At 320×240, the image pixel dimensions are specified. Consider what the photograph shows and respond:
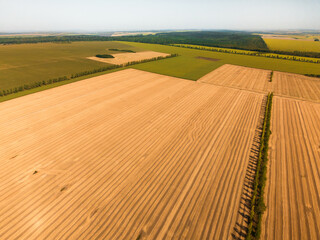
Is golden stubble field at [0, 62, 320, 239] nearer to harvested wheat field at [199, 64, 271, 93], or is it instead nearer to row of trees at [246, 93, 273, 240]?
row of trees at [246, 93, 273, 240]

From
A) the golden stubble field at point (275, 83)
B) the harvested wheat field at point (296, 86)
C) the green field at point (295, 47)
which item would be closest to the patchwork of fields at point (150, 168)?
the harvested wheat field at point (296, 86)

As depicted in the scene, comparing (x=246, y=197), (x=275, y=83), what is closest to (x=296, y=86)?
(x=275, y=83)

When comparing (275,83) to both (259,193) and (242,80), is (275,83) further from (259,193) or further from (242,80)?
(259,193)

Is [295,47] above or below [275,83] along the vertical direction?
above

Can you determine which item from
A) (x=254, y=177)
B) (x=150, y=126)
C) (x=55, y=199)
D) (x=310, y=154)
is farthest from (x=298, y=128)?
(x=55, y=199)

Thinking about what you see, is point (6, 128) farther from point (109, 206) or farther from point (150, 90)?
point (150, 90)
